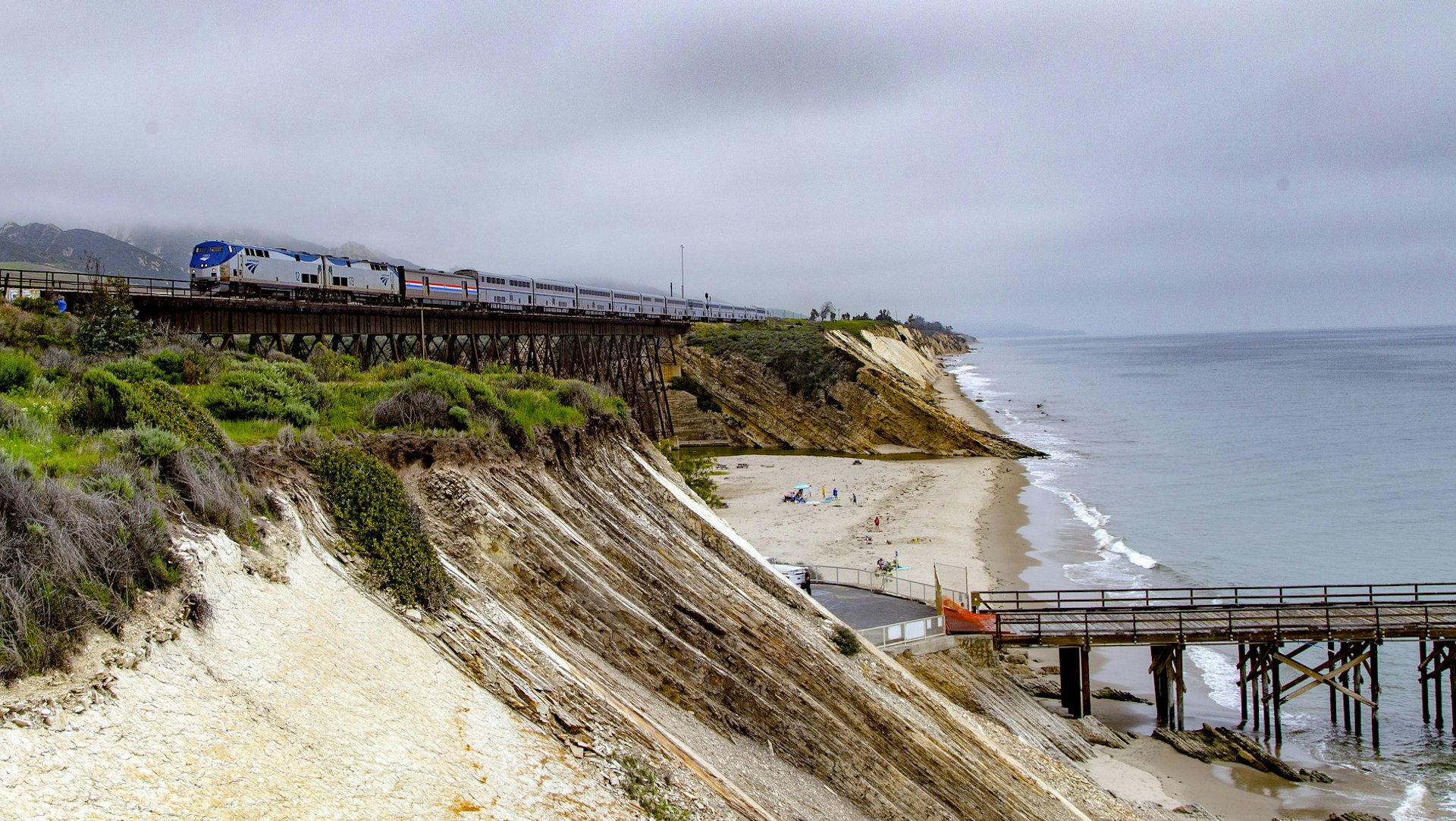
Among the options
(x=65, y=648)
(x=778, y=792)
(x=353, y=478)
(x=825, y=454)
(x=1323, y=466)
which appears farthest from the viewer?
(x=825, y=454)

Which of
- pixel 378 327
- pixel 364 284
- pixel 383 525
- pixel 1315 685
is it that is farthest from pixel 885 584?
pixel 364 284

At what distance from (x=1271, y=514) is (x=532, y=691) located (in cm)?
3817

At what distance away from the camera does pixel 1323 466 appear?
163 feet

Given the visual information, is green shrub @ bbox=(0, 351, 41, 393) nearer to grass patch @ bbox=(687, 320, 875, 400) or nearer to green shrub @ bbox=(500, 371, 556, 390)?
green shrub @ bbox=(500, 371, 556, 390)

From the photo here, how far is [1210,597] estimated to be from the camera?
21578 millimetres

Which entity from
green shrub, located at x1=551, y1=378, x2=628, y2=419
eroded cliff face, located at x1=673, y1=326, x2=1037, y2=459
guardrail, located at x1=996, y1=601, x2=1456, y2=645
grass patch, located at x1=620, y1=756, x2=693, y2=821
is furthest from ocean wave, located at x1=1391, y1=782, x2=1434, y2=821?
eroded cliff face, located at x1=673, y1=326, x2=1037, y2=459

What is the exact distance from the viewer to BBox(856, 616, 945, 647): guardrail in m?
17.4

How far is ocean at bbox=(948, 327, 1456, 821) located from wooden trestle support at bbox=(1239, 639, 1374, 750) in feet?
1.26

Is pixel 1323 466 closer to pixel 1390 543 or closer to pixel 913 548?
pixel 1390 543

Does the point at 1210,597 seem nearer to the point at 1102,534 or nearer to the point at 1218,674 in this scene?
the point at 1218,674

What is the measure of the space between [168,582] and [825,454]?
52889 mm

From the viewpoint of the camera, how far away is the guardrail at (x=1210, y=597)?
69.2ft

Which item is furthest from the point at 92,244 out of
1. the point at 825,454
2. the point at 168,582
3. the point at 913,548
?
the point at 168,582

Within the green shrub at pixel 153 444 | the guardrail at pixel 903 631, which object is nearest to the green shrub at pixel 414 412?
the green shrub at pixel 153 444
